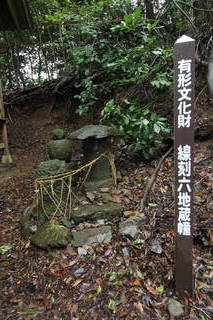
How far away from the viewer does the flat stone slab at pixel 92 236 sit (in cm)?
312

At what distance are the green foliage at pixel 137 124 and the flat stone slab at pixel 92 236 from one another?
1.73 metres

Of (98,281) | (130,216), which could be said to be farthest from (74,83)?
(98,281)

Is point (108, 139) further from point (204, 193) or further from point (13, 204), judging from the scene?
point (13, 204)

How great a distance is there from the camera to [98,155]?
404cm

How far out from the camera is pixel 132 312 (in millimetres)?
2303

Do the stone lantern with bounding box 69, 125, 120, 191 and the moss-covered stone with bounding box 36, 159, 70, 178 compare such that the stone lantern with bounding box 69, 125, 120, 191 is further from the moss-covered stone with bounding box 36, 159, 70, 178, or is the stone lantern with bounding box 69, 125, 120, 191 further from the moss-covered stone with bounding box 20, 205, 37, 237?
the moss-covered stone with bounding box 20, 205, 37, 237

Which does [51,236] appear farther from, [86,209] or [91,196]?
[91,196]

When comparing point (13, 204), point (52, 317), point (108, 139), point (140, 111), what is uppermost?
point (140, 111)

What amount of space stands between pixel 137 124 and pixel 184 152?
198 cm

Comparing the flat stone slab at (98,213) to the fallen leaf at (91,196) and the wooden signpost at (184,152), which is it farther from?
the wooden signpost at (184,152)

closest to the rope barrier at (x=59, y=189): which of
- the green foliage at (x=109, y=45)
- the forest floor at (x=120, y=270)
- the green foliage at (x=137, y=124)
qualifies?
the forest floor at (x=120, y=270)

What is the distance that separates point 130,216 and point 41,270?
132 cm

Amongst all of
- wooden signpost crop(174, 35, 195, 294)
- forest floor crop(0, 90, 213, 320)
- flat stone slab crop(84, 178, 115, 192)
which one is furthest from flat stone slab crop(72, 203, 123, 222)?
wooden signpost crop(174, 35, 195, 294)

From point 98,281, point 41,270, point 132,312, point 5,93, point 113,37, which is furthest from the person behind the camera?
point 5,93
